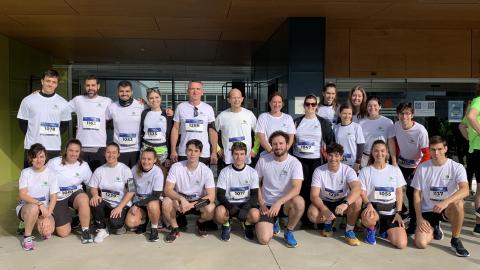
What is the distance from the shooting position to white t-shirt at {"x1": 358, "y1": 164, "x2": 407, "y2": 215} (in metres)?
4.69

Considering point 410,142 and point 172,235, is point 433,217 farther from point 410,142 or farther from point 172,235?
point 172,235

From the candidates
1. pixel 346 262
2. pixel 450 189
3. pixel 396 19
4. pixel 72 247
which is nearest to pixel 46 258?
pixel 72 247

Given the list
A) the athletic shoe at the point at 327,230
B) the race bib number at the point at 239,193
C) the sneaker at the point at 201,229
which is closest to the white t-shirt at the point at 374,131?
the athletic shoe at the point at 327,230

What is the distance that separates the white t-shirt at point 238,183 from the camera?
4.75 metres

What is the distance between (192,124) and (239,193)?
38.3 inches

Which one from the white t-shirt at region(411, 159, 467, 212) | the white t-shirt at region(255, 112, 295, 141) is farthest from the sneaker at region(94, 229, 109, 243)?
the white t-shirt at region(411, 159, 467, 212)

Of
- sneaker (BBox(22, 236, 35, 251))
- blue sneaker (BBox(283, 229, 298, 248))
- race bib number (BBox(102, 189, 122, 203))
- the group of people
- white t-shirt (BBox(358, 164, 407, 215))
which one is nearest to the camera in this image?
sneaker (BBox(22, 236, 35, 251))

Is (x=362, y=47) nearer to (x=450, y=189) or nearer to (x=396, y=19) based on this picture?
(x=396, y=19)

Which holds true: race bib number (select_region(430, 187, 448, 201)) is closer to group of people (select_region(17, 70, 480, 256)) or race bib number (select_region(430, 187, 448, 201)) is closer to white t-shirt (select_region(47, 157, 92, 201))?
group of people (select_region(17, 70, 480, 256))

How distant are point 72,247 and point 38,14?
147 inches

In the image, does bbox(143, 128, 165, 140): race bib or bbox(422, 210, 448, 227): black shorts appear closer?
bbox(422, 210, 448, 227): black shorts

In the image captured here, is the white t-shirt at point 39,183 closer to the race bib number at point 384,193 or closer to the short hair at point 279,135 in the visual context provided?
the short hair at point 279,135

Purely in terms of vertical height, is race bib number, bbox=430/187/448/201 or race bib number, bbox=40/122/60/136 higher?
race bib number, bbox=40/122/60/136

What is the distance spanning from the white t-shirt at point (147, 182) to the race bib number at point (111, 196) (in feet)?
0.58
